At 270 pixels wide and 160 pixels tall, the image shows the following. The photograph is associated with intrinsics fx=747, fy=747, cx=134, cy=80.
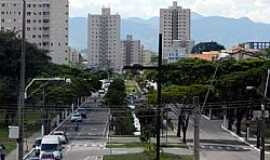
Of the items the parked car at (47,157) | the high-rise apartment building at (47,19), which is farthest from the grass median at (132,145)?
the high-rise apartment building at (47,19)

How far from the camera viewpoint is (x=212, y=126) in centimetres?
9175

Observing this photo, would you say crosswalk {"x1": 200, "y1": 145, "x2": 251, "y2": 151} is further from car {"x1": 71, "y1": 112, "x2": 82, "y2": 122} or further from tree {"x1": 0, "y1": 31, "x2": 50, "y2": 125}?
car {"x1": 71, "y1": 112, "x2": 82, "y2": 122}

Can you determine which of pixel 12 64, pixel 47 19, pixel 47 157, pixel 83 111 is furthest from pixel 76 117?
pixel 47 19

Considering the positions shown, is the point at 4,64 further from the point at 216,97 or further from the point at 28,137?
the point at 216,97

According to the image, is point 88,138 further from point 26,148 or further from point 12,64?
point 12,64

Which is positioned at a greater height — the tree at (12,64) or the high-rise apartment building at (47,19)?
the high-rise apartment building at (47,19)

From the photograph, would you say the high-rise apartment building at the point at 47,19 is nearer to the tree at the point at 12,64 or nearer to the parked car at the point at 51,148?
the tree at the point at 12,64

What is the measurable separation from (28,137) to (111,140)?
791 centimetres

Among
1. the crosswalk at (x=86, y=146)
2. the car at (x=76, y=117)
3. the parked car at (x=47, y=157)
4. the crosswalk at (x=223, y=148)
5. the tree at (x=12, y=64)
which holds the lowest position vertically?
the crosswalk at (x=223, y=148)

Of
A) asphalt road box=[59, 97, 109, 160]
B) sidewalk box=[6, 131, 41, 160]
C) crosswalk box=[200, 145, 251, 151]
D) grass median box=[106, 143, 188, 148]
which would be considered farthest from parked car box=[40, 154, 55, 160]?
crosswalk box=[200, 145, 251, 151]

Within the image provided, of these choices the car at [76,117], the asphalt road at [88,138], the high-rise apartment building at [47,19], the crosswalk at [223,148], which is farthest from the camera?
the high-rise apartment building at [47,19]

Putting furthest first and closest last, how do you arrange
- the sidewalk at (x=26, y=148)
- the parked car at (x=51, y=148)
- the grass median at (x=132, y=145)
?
1. the grass median at (x=132, y=145)
2. the sidewalk at (x=26, y=148)
3. the parked car at (x=51, y=148)

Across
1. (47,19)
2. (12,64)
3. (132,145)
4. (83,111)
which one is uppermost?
(47,19)

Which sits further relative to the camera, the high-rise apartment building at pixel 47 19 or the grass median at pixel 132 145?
the high-rise apartment building at pixel 47 19
